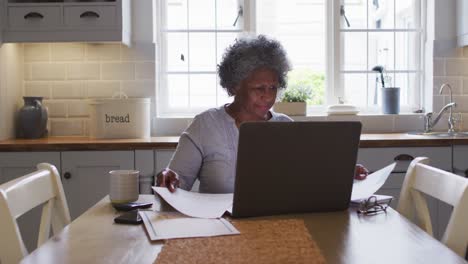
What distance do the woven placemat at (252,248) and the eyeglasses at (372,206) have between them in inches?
11.5

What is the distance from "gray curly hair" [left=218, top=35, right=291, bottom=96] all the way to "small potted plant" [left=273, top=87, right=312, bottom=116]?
1.34m

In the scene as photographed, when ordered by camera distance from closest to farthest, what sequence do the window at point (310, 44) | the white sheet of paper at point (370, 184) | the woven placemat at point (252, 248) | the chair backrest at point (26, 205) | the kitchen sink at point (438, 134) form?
the woven placemat at point (252, 248) < the chair backrest at point (26, 205) < the white sheet of paper at point (370, 184) < the kitchen sink at point (438, 134) < the window at point (310, 44)

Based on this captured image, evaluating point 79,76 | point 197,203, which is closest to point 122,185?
point 197,203

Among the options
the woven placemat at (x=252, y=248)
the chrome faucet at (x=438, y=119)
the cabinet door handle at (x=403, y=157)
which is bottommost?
the cabinet door handle at (x=403, y=157)

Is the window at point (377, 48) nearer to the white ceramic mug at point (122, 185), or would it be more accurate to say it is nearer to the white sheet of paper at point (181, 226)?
the white ceramic mug at point (122, 185)

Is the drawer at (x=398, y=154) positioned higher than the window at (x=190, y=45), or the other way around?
the window at (x=190, y=45)

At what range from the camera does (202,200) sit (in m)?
1.57

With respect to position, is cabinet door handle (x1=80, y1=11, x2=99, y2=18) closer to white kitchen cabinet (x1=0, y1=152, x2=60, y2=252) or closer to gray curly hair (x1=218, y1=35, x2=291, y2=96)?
white kitchen cabinet (x1=0, y1=152, x2=60, y2=252)

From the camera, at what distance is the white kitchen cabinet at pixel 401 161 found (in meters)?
3.11

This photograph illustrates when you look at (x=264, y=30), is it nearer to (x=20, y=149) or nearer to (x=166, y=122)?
(x=166, y=122)

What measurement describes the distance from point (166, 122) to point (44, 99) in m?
0.79

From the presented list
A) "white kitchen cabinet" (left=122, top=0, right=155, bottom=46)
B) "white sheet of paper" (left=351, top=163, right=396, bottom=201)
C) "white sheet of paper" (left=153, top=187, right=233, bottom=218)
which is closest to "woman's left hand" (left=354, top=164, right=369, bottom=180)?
"white sheet of paper" (left=351, top=163, right=396, bottom=201)

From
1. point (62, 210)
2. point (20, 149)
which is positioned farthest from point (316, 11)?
point (62, 210)

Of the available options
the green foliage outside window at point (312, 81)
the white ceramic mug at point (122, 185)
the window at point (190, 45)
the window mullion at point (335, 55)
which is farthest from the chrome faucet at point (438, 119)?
the white ceramic mug at point (122, 185)
